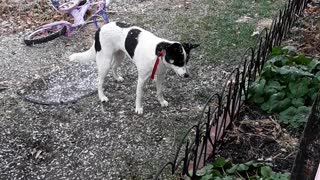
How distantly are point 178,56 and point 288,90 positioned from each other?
1.08 metres

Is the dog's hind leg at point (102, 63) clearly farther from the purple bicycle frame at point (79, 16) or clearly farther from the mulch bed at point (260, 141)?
the purple bicycle frame at point (79, 16)

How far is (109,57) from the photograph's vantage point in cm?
457

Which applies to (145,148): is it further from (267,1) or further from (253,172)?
(267,1)

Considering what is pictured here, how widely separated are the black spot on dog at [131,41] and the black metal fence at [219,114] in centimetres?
86

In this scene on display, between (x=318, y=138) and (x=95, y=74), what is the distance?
3320 millimetres

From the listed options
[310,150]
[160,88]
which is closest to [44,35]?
[160,88]

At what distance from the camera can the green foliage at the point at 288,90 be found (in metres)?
4.09

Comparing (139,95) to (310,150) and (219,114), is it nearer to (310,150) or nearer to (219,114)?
(219,114)

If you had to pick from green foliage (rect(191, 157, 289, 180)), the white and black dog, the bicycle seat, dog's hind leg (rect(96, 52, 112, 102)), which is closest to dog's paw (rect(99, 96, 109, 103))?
the white and black dog

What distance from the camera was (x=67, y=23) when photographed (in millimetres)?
6125

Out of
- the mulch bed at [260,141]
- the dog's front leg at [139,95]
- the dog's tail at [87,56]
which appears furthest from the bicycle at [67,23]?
the mulch bed at [260,141]

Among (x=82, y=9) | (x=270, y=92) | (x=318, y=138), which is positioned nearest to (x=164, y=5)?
(x=82, y=9)

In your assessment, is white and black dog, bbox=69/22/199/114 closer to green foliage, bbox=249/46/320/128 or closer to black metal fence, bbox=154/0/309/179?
black metal fence, bbox=154/0/309/179

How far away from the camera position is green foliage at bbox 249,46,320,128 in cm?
409
